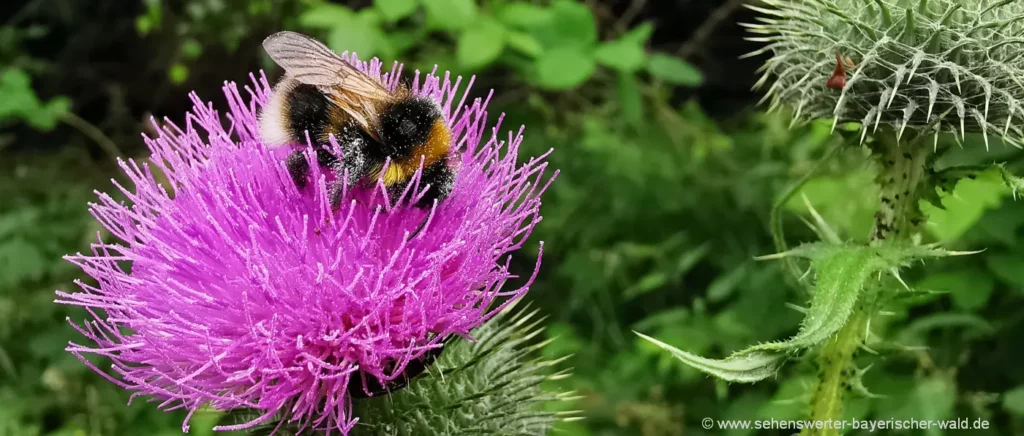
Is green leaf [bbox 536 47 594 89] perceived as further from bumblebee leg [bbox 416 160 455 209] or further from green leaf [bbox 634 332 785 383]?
green leaf [bbox 634 332 785 383]

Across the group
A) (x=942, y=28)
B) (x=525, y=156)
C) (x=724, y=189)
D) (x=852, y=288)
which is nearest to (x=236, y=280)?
(x=852, y=288)

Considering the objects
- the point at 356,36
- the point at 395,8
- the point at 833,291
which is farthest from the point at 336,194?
the point at 356,36

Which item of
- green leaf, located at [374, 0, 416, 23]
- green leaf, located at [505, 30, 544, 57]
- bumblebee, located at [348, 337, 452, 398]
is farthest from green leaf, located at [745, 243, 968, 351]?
green leaf, located at [374, 0, 416, 23]

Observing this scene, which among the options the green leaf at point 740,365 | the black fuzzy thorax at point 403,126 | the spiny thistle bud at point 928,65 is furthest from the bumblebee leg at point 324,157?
the spiny thistle bud at point 928,65

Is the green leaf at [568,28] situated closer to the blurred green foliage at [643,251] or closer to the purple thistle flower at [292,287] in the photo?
the blurred green foliage at [643,251]

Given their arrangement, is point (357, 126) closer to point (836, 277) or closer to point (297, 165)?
point (297, 165)

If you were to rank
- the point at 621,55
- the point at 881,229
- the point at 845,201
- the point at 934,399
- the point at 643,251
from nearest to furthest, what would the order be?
the point at 881,229, the point at 934,399, the point at 845,201, the point at 621,55, the point at 643,251
